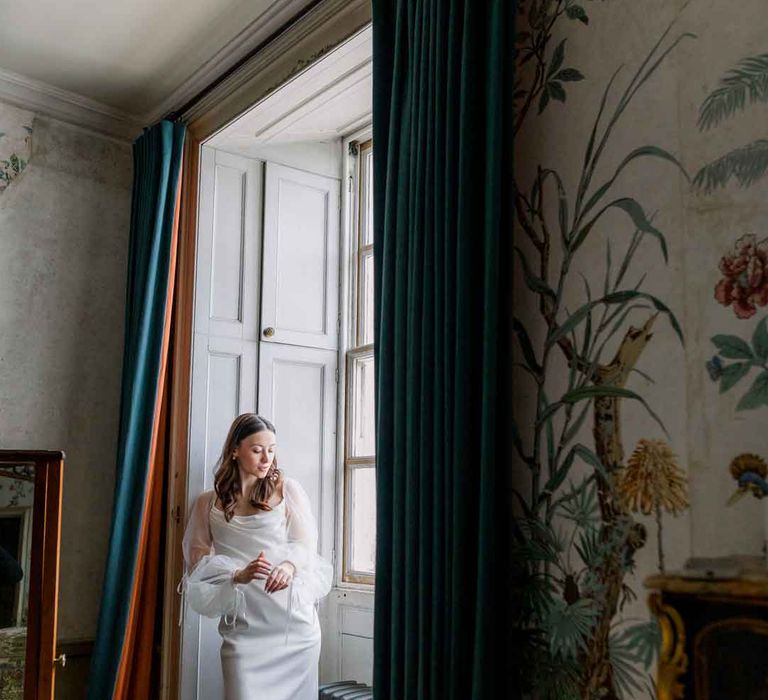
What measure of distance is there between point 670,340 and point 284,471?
2.18m

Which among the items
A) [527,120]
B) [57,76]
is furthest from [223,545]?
[57,76]

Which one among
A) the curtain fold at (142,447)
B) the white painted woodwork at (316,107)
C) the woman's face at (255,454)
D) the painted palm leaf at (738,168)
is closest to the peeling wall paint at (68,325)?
the curtain fold at (142,447)

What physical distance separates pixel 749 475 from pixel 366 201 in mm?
2636

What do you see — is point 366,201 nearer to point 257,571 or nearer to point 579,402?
point 257,571

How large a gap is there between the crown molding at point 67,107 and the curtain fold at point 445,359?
6.69 ft

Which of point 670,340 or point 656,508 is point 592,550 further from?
point 670,340

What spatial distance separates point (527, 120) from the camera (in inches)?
84.0

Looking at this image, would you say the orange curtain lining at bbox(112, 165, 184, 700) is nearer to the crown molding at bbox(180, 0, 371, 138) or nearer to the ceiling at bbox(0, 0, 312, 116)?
the crown molding at bbox(180, 0, 371, 138)

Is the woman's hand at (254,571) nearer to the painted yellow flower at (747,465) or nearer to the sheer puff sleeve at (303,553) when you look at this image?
the sheer puff sleeve at (303,553)

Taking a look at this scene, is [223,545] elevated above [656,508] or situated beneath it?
situated beneath

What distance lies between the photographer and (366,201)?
3.92 metres

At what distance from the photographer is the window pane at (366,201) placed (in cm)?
388

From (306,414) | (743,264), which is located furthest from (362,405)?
(743,264)

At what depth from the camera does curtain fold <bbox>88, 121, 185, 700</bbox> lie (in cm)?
337
